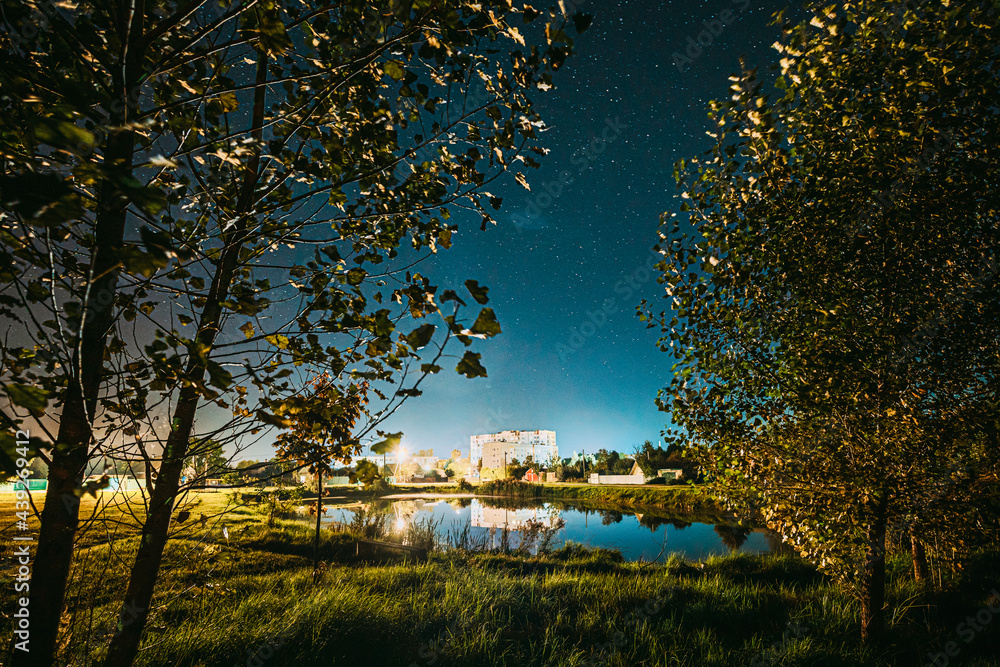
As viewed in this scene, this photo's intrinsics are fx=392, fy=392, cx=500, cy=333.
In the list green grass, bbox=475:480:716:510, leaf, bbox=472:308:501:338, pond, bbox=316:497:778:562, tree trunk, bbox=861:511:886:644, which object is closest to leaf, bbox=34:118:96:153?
leaf, bbox=472:308:501:338

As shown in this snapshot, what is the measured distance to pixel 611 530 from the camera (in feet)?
73.2

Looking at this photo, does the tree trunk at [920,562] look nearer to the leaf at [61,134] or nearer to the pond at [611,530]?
the pond at [611,530]

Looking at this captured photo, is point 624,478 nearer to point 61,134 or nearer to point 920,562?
point 920,562

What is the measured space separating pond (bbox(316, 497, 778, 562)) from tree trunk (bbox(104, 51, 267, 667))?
9.60 m

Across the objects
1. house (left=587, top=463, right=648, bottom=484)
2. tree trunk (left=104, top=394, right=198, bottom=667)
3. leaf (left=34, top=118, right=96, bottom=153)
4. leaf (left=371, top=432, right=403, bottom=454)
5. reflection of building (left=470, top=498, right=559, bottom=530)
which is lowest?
house (left=587, top=463, right=648, bottom=484)

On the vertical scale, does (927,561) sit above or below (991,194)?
below

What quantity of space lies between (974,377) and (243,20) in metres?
7.63

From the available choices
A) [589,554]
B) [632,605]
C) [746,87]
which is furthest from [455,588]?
[746,87]

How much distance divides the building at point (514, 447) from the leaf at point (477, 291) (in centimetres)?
10616

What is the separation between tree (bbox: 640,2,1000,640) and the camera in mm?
4375

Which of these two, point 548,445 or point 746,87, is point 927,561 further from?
point 548,445

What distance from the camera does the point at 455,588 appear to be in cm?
681

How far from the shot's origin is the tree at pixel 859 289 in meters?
4.38

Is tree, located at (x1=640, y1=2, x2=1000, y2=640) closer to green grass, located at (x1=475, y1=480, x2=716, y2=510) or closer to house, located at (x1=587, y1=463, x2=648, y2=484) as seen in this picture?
green grass, located at (x1=475, y1=480, x2=716, y2=510)
